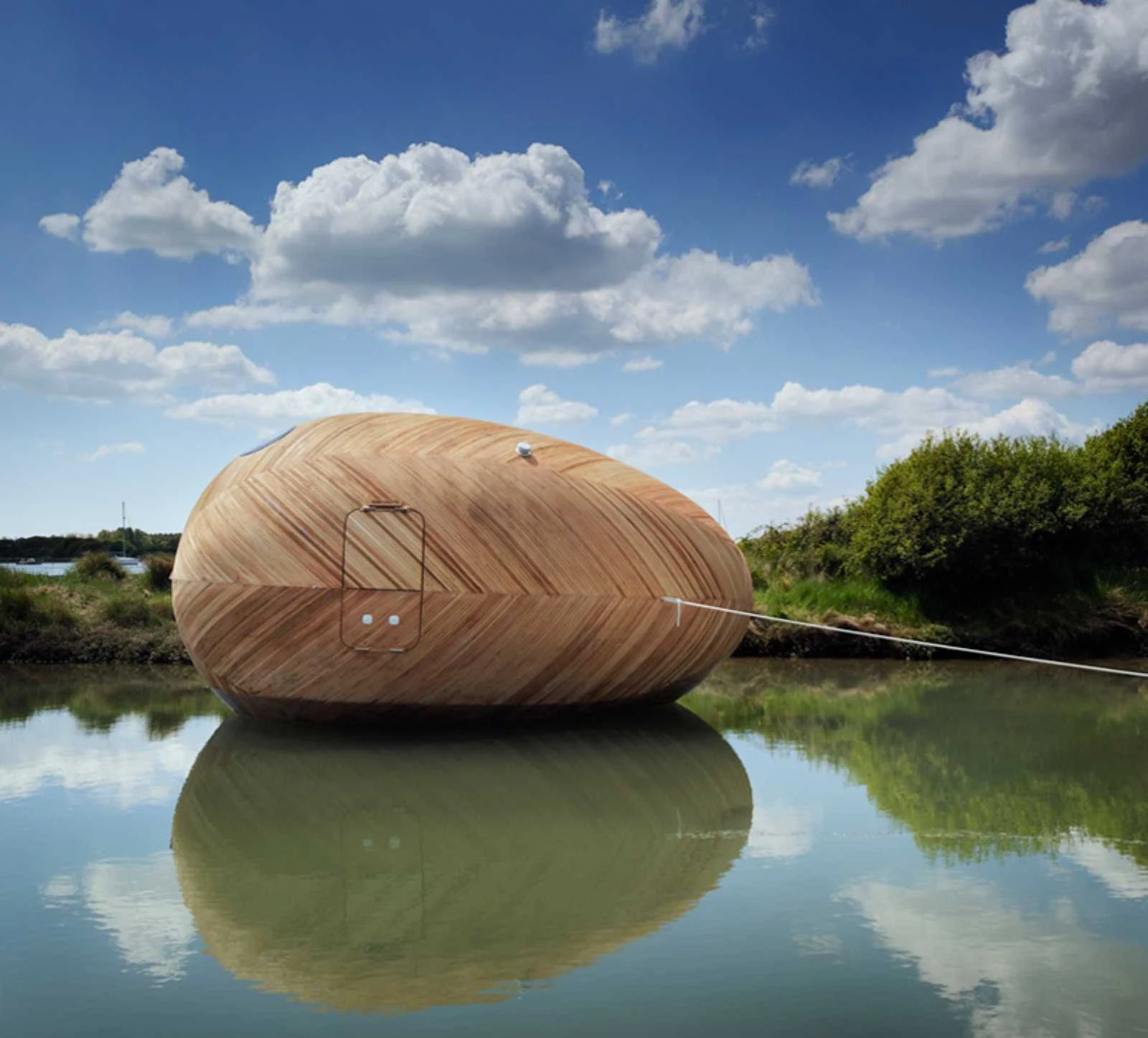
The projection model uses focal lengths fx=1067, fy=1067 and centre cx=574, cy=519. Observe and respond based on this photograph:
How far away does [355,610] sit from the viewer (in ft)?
26.0

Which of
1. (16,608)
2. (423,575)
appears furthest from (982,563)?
(16,608)

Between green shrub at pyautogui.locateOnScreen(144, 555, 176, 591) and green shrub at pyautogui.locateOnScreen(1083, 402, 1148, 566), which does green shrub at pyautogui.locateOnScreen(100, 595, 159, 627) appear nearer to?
green shrub at pyautogui.locateOnScreen(144, 555, 176, 591)

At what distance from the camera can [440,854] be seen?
5.13m

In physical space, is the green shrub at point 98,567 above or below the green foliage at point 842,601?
above

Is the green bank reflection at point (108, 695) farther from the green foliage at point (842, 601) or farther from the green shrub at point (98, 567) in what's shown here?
the green foliage at point (842, 601)

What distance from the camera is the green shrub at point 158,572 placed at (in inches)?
672

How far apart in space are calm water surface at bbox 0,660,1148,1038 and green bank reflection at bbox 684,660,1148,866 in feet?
0.15

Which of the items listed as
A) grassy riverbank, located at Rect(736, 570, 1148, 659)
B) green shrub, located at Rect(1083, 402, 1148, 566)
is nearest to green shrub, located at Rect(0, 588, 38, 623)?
grassy riverbank, located at Rect(736, 570, 1148, 659)

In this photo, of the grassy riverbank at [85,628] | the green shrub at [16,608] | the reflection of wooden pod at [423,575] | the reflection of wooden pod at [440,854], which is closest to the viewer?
the reflection of wooden pod at [440,854]

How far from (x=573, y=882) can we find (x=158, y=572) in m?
14.1

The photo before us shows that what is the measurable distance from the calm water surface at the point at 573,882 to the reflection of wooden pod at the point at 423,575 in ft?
1.71

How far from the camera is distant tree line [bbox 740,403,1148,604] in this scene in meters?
15.7

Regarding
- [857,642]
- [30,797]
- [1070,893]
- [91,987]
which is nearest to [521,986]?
[91,987]

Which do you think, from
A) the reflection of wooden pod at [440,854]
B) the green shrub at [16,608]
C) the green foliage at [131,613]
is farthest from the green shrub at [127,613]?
the reflection of wooden pod at [440,854]
